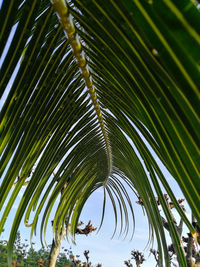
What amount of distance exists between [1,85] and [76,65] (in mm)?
297

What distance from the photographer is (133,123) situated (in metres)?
0.94

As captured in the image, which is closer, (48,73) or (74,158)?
(48,73)

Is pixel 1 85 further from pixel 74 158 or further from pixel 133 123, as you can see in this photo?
pixel 74 158

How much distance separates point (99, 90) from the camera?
0.98m

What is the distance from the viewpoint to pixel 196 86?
281 mm

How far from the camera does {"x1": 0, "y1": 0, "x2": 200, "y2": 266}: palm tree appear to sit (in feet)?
0.91

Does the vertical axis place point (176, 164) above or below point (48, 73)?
below

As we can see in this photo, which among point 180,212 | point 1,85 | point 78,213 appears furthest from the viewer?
point 78,213

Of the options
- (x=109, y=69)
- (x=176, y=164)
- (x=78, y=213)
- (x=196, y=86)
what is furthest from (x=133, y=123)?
(x=78, y=213)

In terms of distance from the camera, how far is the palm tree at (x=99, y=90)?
28cm

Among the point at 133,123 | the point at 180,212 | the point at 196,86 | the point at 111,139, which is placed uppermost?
the point at 111,139

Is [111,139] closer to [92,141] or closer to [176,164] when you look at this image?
[92,141]

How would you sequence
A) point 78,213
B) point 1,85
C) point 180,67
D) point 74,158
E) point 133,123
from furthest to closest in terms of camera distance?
point 78,213 < point 74,158 < point 133,123 < point 1,85 < point 180,67

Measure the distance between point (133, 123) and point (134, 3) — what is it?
68 centimetres
